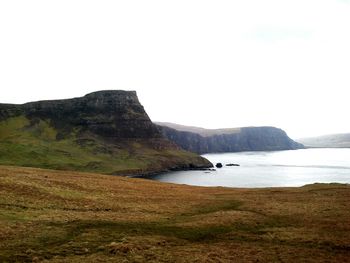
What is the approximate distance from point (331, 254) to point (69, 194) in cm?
3015

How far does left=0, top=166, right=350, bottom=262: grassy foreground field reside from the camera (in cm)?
2291

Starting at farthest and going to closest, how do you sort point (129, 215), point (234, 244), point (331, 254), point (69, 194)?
1. point (69, 194)
2. point (129, 215)
3. point (234, 244)
4. point (331, 254)

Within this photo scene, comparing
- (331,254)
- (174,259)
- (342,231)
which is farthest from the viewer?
(342,231)

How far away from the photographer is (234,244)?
26016mm

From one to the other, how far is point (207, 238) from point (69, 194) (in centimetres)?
2170

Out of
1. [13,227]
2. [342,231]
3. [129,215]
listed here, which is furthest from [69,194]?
[342,231]

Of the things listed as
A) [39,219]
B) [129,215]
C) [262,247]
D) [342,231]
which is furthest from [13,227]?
[342,231]

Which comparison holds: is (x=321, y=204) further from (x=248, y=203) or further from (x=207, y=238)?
(x=207, y=238)

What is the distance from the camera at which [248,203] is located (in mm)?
44625

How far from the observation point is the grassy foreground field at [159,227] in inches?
902

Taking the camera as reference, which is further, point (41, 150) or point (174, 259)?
point (41, 150)

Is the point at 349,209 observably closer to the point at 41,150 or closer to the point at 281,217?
the point at 281,217

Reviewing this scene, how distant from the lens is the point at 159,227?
30.2 meters

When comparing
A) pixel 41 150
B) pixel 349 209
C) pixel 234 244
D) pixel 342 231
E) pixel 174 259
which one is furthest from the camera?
pixel 41 150
